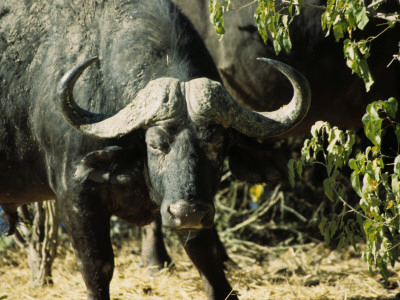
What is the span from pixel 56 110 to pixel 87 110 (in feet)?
0.63

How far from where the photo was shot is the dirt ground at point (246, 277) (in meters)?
4.87

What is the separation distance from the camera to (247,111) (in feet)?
12.3

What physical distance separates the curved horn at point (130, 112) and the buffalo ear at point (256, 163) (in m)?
0.58

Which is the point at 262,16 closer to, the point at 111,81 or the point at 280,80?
the point at 111,81

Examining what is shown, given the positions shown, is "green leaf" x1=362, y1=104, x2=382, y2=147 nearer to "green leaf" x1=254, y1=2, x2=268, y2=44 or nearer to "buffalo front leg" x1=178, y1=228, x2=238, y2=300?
"green leaf" x1=254, y1=2, x2=268, y2=44

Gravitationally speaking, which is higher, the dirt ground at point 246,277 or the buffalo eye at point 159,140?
the buffalo eye at point 159,140

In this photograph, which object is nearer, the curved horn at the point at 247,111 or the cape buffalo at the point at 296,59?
the curved horn at the point at 247,111

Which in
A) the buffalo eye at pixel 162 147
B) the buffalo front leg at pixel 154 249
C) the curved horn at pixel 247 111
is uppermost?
the curved horn at pixel 247 111

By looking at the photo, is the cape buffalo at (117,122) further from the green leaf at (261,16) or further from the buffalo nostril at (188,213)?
the green leaf at (261,16)

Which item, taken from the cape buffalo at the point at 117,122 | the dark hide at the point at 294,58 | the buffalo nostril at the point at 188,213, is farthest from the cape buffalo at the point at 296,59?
the buffalo nostril at the point at 188,213

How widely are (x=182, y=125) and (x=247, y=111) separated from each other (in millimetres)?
381

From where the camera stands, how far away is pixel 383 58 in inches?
193

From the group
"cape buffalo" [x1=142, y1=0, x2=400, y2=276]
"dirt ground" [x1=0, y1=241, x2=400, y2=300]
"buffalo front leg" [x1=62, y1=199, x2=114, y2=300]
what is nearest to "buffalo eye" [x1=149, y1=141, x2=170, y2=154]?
"buffalo front leg" [x1=62, y1=199, x2=114, y2=300]

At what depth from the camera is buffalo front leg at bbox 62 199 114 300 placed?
387 centimetres
